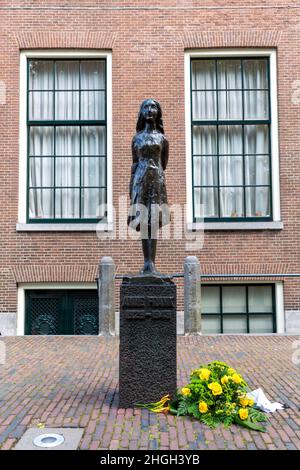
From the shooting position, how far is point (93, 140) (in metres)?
13.5

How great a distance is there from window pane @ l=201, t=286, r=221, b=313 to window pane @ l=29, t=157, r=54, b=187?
208 inches

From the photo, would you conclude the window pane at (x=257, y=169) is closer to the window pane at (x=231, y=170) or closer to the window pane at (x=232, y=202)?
the window pane at (x=231, y=170)

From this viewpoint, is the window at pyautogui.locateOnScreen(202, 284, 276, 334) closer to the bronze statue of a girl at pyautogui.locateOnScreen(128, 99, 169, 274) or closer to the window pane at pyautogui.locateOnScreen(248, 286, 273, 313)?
the window pane at pyautogui.locateOnScreen(248, 286, 273, 313)

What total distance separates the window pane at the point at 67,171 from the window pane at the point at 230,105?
4.33 metres

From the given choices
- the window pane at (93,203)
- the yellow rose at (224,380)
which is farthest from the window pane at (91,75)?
the yellow rose at (224,380)

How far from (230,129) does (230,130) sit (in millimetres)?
28

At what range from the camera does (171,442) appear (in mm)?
4344

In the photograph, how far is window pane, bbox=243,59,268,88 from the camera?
1354cm

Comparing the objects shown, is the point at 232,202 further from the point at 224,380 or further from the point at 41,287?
the point at 224,380

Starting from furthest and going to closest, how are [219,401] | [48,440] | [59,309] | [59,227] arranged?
[59,309]
[59,227]
[219,401]
[48,440]

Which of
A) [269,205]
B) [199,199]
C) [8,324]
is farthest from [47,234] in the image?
[269,205]

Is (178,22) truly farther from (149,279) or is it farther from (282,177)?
(149,279)

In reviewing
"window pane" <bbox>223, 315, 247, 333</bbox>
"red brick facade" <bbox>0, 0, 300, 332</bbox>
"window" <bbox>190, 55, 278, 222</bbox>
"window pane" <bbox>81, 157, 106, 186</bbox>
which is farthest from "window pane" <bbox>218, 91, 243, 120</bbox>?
"window pane" <bbox>223, 315, 247, 333</bbox>

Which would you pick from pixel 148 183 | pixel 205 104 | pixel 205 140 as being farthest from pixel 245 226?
pixel 148 183
